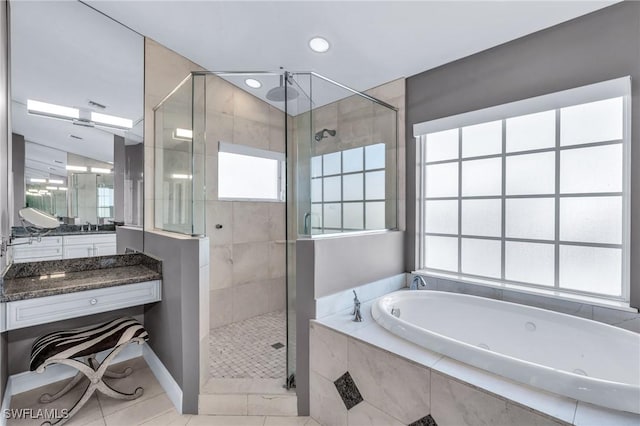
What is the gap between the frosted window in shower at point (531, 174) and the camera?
194 cm

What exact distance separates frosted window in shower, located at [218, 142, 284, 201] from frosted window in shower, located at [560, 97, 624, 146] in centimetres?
252

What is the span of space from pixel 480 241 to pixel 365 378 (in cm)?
144

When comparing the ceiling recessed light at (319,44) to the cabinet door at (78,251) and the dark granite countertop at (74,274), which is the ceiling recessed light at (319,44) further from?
the cabinet door at (78,251)

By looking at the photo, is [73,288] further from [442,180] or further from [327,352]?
[442,180]

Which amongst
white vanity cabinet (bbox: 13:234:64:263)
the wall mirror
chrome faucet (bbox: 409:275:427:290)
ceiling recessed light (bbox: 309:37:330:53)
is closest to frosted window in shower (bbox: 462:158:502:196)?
chrome faucet (bbox: 409:275:427:290)

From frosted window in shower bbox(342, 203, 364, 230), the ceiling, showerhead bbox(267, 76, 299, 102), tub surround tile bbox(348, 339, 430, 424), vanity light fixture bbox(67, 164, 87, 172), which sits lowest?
tub surround tile bbox(348, 339, 430, 424)

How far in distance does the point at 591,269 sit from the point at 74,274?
3406 millimetres

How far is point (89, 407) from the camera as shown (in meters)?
1.81

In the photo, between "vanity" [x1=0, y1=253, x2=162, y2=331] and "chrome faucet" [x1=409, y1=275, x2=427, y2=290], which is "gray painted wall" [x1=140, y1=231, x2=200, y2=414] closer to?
"vanity" [x1=0, y1=253, x2=162, y2=331]

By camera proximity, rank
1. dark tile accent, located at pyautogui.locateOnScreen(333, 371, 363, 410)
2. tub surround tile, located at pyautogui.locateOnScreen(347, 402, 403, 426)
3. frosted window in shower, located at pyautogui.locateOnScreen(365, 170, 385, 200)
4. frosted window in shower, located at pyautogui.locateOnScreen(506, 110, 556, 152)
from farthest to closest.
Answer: frosted window in shower, located at pyautogui.locateOnScreen(365, 170, 385, 200)
frosted window in shower, located at pyautogui.locateOnScreen(506, 110, 556, 152)
dark tile accent, located at pyautogui.locateOnScreen(333, 371, 363, 410)
tub surround tile, located at pyautogui.locateOnScreen(347, 402, 403, 426)

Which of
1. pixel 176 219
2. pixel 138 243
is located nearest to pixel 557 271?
pixel 176 219

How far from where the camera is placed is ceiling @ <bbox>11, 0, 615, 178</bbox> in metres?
1.75

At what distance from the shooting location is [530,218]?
202cm

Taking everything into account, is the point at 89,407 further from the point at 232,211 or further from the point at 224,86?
the point at 224,86
